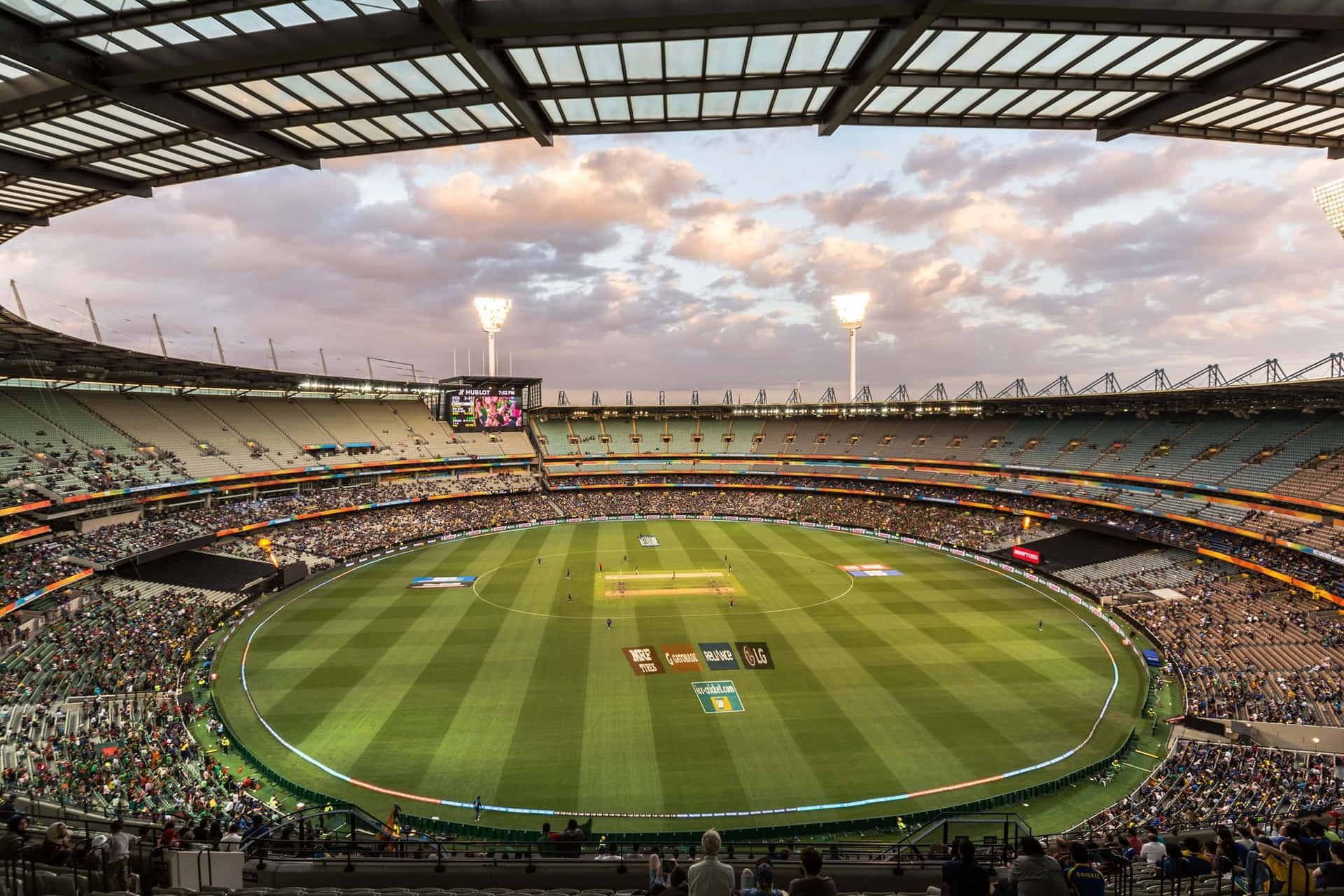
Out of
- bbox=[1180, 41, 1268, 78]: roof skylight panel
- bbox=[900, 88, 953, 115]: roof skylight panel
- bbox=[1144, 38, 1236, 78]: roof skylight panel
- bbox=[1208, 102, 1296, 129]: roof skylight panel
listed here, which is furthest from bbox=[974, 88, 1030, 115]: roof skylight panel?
bbox=[1208, 102, 1296, 129]: roof skylight panel

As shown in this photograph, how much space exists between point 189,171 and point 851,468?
216 ft

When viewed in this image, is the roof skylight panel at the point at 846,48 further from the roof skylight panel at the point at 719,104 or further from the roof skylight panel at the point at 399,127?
the roof skylight panel at the point at 399,127

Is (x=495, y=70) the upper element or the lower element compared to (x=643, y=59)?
lower

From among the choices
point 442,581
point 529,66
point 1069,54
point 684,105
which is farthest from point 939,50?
point 442,581

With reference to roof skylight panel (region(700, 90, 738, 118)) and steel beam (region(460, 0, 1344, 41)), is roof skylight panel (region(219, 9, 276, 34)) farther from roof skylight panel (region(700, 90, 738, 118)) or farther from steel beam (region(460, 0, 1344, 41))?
roof skylight panel (region(700, 90, 738, 118))

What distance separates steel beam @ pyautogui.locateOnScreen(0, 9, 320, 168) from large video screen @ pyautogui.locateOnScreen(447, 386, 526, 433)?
67.0 meters

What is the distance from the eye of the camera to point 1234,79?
8086mm

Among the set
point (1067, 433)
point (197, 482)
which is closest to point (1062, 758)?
point (1067, 433)

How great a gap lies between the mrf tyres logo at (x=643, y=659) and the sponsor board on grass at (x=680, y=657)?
1.49 feet

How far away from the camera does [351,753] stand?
70.1ft

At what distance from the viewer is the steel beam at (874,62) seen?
247 inches

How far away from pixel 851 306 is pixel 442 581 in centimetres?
5203

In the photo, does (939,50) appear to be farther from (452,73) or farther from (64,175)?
(64,175)

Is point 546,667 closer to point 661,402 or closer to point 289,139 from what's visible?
point 289,139
